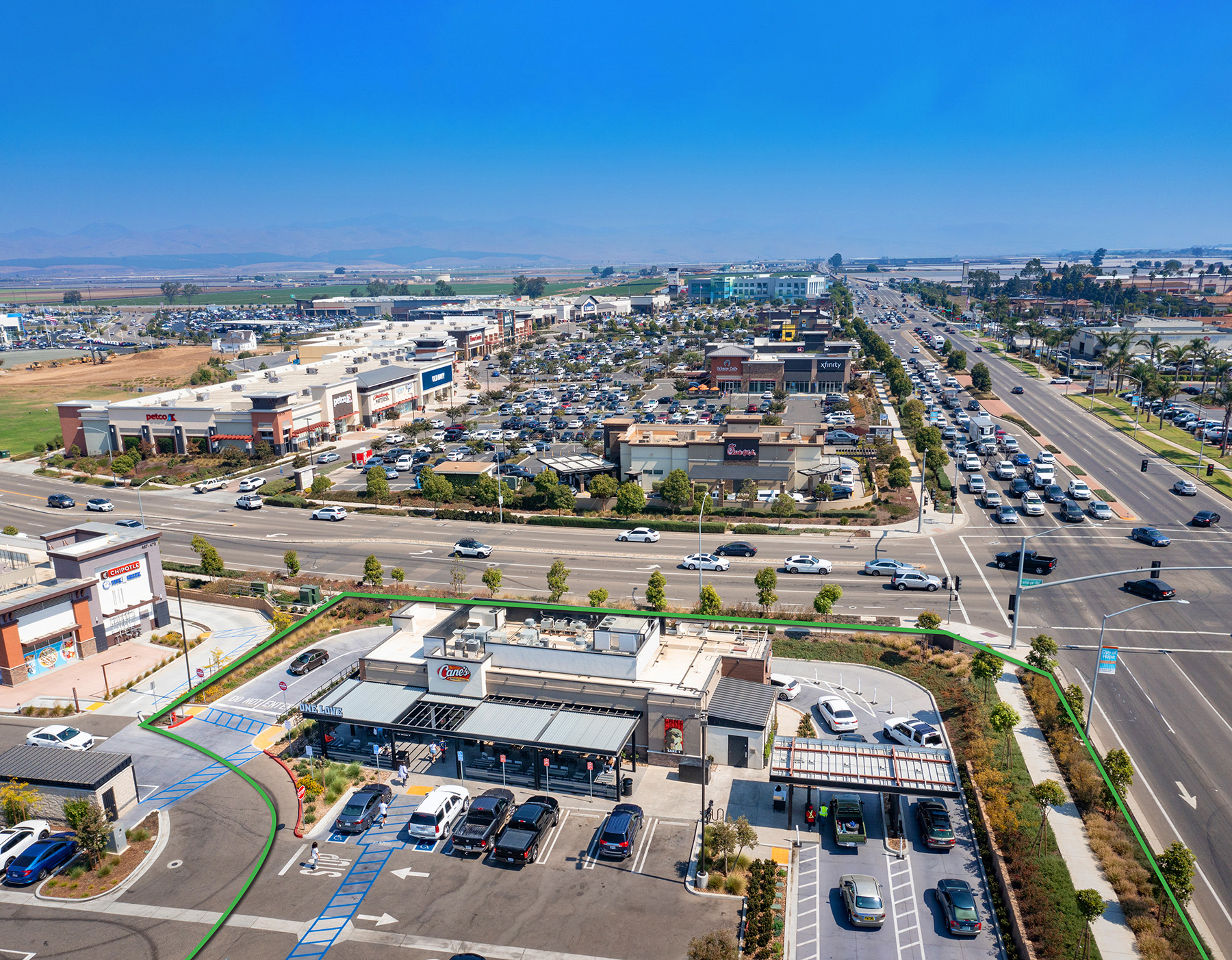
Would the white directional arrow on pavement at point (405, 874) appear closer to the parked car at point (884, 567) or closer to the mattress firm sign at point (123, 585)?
the mattress firm sign at point (123, 585)

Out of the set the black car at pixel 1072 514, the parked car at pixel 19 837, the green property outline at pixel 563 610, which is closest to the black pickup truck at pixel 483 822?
the green property outline at pixel 563 610

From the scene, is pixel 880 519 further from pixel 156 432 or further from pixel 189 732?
pixel 156 432

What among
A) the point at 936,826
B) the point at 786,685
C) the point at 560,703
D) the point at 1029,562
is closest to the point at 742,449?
the point at 1029,562

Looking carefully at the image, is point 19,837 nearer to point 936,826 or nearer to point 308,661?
point 308,661

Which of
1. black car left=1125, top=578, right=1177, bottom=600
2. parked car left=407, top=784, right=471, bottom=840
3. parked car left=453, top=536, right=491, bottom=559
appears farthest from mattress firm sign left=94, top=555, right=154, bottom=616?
black car left=1125, top=578, right=1177, bottom=600

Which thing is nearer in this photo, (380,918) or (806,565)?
(380,918)
